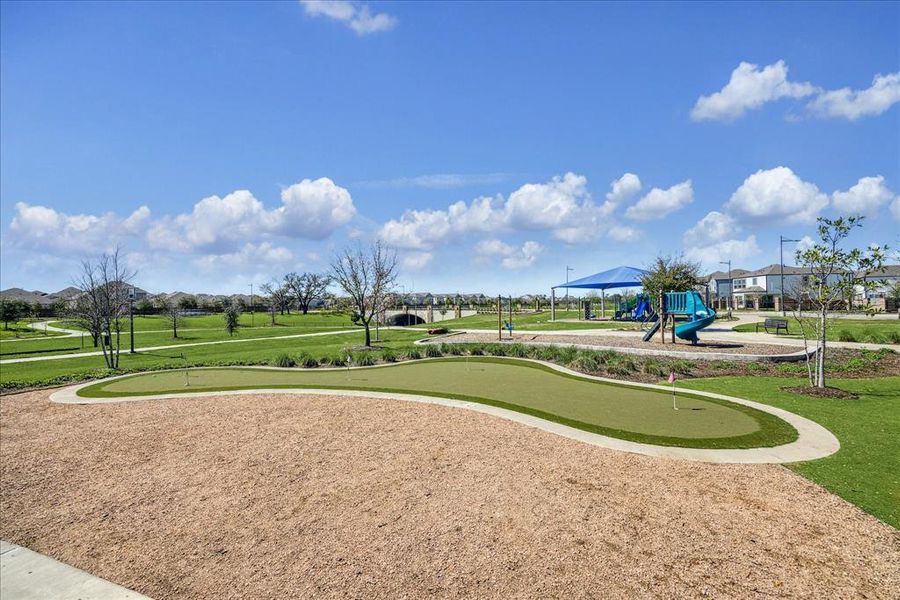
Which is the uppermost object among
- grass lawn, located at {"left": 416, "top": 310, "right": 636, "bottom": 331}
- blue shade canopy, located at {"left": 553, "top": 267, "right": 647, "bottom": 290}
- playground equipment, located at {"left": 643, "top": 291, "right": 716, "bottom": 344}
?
blue shade canopy, located at {"left": 553, "top": 267, "right": 647, "bottom": 290}

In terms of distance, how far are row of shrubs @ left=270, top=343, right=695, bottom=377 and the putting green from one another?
3.40ft

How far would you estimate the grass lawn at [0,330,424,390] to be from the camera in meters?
17.4

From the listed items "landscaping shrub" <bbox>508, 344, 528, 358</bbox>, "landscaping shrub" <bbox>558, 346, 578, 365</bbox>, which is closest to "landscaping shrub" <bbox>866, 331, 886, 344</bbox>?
"landscaping shrub" <bbox>558, 346, 578, 365</bbox>

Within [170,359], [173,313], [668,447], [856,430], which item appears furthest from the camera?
[173,313]

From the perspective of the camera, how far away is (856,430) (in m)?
8.35

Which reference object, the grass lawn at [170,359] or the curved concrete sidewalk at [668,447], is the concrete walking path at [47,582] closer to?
the curved concrete sidewalk at [668,447]

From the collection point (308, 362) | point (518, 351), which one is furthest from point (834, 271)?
point (308, 362)

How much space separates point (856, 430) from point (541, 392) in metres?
6.27

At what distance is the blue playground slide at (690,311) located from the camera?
69.4 feet

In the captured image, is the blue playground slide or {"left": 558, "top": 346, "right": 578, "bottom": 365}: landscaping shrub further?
the blue playground slide

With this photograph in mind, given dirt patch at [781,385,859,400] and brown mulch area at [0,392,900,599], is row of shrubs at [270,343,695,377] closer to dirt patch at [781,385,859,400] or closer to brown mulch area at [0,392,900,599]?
dirt patch at [781,385,859,400]

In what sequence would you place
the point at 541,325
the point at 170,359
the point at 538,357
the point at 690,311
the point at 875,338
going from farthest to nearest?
the point at 541,325
the point at 170,359
the point at 690,311
the point at 875,338
the point at 538,357

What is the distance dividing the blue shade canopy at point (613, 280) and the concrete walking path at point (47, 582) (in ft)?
132

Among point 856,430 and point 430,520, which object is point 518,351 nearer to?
point 856,430
